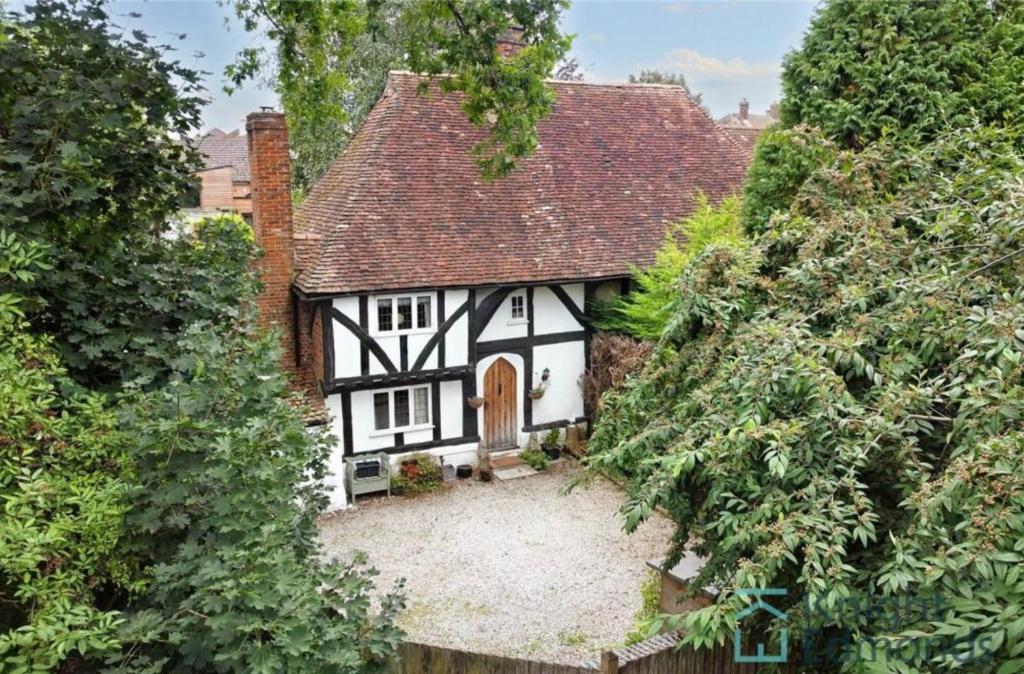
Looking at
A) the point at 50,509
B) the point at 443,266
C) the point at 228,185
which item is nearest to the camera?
the point at 50,509

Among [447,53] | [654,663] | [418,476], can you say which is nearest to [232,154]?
[418,476]

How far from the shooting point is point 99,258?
14.7 feet

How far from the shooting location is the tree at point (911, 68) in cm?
779

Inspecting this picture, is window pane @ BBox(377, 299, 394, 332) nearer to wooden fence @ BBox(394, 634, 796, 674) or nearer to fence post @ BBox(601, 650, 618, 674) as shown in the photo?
wooden fence @ BBox(394, 634, 796, 674)

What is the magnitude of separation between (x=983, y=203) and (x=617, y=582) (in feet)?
23.1

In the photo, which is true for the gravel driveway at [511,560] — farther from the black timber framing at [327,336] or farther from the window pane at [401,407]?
the black timber framing at [327,336]

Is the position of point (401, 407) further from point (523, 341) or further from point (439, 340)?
point (523, 341)

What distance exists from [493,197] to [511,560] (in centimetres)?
723

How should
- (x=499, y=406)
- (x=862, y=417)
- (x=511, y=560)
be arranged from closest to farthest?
(x=862, y=417), (x=511, y=560), (x=499, y=406)

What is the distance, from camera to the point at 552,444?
1442 cm

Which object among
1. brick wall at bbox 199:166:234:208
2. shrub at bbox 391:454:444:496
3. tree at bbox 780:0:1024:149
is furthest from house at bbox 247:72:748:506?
brick wall at bbox 199:166:234:208

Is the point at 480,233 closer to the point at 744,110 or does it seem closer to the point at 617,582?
the point at 617,582

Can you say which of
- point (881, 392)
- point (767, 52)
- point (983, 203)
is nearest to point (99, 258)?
point (881, 392)

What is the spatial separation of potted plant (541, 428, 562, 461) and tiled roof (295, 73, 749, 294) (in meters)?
3.29
